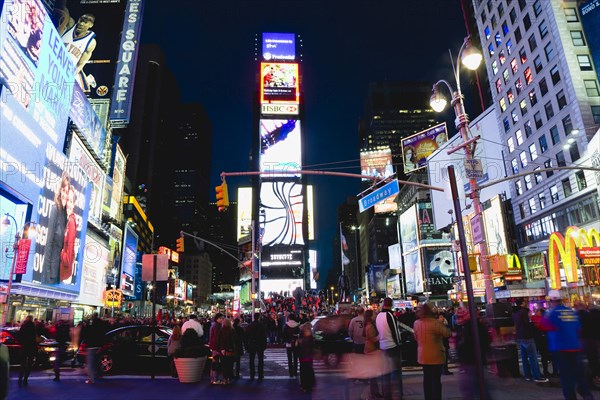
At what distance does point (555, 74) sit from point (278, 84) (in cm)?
6247

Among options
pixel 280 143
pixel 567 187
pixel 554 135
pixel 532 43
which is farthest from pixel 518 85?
pixel 280 143

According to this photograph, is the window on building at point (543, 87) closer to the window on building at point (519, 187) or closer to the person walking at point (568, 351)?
the window on building at point (519, 187)

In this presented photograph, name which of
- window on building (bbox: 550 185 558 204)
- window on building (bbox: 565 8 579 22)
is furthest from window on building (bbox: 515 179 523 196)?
window on building (bbox: 565 8 579 22)

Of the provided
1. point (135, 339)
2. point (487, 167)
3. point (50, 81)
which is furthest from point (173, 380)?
point (487, 167)

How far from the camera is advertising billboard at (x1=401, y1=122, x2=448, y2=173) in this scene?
156 ft

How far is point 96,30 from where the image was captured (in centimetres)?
5094

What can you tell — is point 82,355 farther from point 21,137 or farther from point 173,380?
point 21,137

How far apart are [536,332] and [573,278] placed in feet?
68.6

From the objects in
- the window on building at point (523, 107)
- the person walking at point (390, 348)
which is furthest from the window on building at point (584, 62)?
the person walking at point (390, 348)

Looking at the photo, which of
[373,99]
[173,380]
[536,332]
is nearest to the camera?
[173,380]

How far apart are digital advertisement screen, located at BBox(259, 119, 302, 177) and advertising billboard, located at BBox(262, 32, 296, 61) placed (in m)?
16.5

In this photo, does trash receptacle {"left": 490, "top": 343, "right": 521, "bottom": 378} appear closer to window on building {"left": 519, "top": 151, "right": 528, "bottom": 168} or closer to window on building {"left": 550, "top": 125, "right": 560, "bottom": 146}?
window on building {"left": 550, "top": 125, "right": 560, "bottom": 146}

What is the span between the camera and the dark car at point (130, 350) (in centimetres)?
1391

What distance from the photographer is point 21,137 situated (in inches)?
1186
